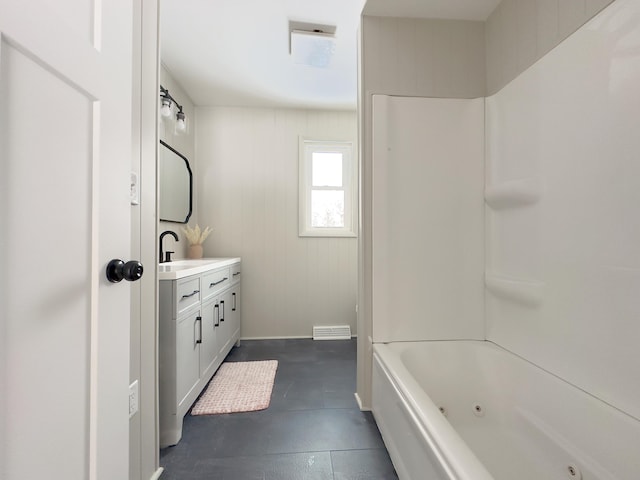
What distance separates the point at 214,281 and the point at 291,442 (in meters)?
1.19

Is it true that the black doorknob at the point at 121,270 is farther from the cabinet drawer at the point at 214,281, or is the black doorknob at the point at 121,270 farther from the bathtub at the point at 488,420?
the cabinet drawer at the point at 214,281

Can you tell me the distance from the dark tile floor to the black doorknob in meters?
1.12

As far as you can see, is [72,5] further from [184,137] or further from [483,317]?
[184,137]

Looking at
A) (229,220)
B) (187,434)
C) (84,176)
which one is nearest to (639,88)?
(84,176)

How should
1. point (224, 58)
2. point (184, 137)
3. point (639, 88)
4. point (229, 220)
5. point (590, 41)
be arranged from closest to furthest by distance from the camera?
point (639, 88) → point (590, 41) → point (224, 58) → point (184, 137) → point (229, 220)

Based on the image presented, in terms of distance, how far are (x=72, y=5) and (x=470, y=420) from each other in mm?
2067

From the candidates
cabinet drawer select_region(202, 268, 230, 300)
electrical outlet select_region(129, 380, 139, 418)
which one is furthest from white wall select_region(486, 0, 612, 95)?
electrical outlet select_region(129, 380, 139, 418)

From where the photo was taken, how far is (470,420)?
1463mm

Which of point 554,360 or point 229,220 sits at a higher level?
point 229,220

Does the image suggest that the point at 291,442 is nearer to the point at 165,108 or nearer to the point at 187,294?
the point at 187,294

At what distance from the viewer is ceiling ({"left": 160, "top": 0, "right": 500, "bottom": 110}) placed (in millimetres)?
1721

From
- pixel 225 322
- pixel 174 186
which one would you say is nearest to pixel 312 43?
pixel 174 186

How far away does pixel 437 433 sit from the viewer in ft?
2.86

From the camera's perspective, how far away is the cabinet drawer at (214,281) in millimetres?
1977
